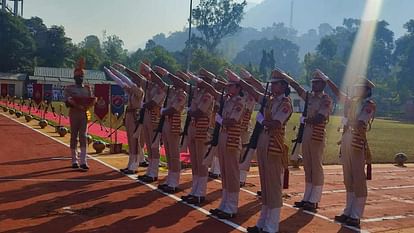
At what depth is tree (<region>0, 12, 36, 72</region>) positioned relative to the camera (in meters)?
78.1

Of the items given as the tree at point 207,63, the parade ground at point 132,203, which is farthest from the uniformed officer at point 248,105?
the tree at point 207,63

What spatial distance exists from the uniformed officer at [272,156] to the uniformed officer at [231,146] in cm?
78

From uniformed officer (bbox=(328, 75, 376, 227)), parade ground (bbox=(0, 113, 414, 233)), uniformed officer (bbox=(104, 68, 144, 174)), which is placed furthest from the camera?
uniformed officer (bbox=(104, 68, 144, 174))

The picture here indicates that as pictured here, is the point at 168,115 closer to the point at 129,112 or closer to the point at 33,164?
the point at 129,112

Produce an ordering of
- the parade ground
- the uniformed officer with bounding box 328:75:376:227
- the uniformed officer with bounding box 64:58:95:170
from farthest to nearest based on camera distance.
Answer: the uniformed officer with bounding box 64:58:95:170 < the uniformed officer with bounding box 328:75:376:227 < the parade ground

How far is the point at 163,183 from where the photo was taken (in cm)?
1103

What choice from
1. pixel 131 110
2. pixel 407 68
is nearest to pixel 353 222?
pixel 131 110

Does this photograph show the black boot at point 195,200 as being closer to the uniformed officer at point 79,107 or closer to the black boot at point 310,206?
the black boot at point 310,206

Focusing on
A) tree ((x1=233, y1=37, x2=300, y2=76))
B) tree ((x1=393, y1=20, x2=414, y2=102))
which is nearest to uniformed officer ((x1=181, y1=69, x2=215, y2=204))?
tree ((x1=393, y1=20, x2=414, y2=102))

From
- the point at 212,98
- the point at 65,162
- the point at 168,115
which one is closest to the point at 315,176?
the point at 212,98

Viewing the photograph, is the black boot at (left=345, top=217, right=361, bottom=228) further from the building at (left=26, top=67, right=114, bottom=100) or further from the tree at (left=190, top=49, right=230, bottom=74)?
the tree at (left=190, top=49, right=230, bottom=74)

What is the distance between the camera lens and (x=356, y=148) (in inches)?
348

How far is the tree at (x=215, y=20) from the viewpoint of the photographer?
114750 millimetres

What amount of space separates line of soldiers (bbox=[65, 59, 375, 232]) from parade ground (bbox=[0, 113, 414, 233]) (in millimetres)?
391
